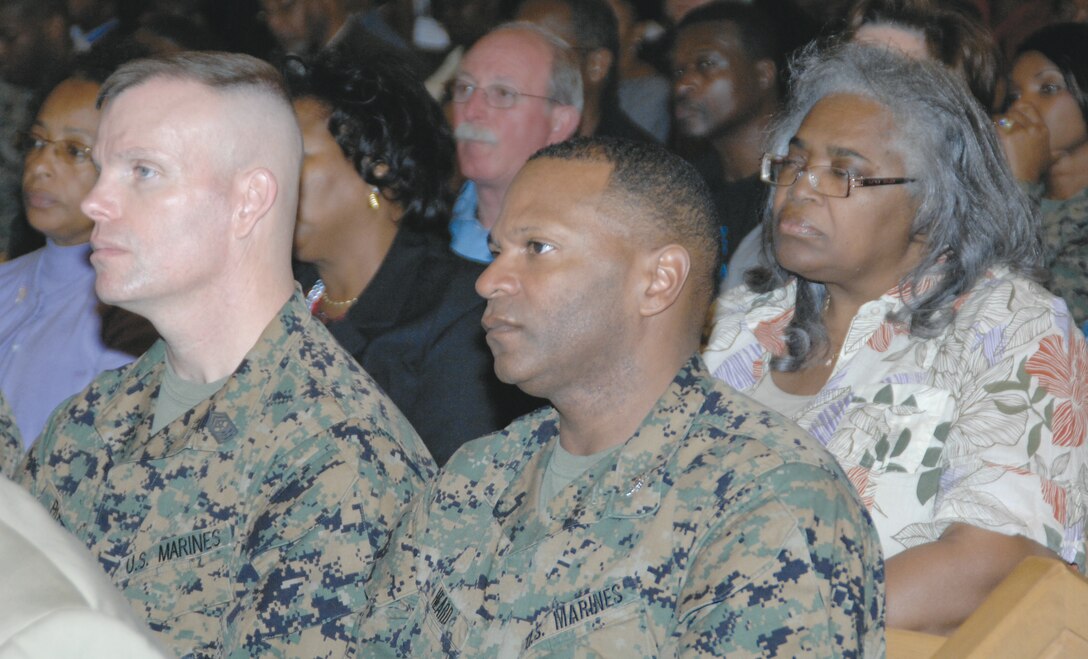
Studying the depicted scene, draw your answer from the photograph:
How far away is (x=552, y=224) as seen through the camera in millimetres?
1805

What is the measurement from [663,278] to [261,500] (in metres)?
0.65

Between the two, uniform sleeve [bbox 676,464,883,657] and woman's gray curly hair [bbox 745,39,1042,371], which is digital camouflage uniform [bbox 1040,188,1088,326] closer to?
woman's gray curly hair [bbox 745,39,1042,371]

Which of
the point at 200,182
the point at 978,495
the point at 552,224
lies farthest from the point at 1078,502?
the point at 200,182

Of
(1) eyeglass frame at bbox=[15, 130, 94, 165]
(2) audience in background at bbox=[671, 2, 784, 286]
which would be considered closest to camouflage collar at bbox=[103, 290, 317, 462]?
(1) eyeglass frame at bbox=[15, 130, 94, 165]

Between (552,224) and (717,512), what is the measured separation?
472 mm

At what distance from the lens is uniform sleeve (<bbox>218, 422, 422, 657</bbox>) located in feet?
5.79

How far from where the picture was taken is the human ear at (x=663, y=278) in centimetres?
180

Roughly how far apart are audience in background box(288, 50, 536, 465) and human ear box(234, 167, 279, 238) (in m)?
0.82

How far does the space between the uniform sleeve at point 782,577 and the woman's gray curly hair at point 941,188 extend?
2.67 feet

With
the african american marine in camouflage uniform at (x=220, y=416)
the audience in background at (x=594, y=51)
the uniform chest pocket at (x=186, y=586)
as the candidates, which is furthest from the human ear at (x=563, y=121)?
the uniform chest pocket at (x=186, y=586)

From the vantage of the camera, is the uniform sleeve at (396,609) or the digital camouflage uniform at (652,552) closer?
the digital camouflage uniform at (652,552)

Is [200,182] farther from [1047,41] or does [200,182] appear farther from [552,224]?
[1047,41]

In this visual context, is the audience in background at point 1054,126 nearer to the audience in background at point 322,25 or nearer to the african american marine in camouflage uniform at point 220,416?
the audience in background at point 322,25

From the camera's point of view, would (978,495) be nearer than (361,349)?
Yes
